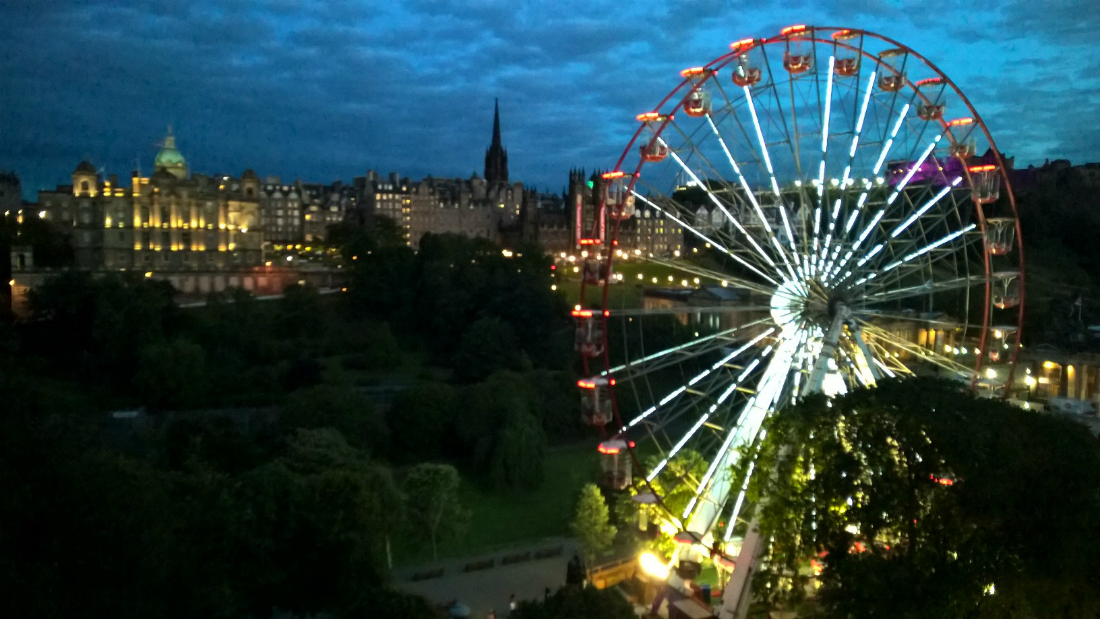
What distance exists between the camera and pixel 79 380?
29.1 meters

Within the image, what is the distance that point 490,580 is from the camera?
1598 centimetres

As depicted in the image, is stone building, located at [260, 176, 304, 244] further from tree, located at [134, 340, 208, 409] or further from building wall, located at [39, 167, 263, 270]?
tree, located at [134, 340, 208, 409]

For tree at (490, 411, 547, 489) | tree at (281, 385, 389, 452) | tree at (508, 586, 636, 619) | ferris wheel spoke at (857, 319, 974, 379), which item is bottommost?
tree at (490, 411, 547, 489)

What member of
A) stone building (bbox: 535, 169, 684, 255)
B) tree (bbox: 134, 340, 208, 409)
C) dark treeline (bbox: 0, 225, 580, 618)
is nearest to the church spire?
stone building (bbox: 535, 169, 684, 255)

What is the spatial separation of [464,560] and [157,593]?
25.9ft

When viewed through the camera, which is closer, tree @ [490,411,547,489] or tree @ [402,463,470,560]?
tree @ [402,463,470,560]

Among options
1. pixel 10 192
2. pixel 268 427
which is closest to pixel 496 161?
pixel 10 192

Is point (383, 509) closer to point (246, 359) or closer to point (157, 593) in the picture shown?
point (157, 593)

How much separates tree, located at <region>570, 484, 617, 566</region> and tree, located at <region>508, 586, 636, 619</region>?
6.33 m

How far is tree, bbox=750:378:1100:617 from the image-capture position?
784cm

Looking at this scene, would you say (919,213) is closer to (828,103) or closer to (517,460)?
(828,103)

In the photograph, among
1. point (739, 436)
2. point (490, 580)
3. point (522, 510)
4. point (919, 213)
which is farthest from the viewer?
point (522, 510)

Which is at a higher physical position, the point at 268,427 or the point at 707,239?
the point at 707,239

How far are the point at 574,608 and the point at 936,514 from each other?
10.9 ft
